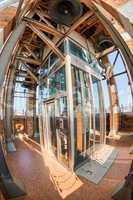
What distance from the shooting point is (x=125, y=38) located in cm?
38

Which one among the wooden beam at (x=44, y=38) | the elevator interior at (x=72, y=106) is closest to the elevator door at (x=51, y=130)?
the elevator interior at (x=72, y=106)

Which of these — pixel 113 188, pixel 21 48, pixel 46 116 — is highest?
pixel 21 48

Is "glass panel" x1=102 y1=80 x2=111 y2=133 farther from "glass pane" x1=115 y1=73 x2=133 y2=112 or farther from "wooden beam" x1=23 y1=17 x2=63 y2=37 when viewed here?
"wooden beam" x1=23 y1=17 x2=63 y2=37

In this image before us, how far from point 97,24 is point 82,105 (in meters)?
0.15

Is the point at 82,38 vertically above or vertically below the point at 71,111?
above

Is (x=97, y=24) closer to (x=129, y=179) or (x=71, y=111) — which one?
(x=71, y=111)

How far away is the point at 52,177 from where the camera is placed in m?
0.37

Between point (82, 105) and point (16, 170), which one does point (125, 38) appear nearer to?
point (82, 105)

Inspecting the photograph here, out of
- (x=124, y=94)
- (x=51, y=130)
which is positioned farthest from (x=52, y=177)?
(x=124, y=94)

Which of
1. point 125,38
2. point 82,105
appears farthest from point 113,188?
point 125,38

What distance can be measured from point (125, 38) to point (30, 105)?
0.21 metres

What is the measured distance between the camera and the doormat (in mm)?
362

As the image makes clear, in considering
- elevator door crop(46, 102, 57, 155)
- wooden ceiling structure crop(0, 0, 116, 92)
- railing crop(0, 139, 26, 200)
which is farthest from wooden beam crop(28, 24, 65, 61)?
railing crop(0, 139, 26, 200)

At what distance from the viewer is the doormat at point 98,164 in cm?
36
